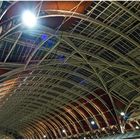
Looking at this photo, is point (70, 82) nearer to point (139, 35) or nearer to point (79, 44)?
point (79, 44)

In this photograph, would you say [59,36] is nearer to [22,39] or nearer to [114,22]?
[22,39]

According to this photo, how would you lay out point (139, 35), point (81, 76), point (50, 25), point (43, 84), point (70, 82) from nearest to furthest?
point (50, 25) < point (139, 35) < point (81, 76) < point (70, 82) < point (43, 84)

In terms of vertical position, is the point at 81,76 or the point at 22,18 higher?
the point at 81,76

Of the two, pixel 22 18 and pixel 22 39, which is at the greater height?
pixel 22 39

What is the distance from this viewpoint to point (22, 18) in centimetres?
2086

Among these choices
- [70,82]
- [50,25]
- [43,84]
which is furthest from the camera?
[43,84]

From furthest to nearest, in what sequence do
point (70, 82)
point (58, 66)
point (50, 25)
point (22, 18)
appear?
point (70, 82)
point (58, 66)
point (50, 25)
point (22, 18)

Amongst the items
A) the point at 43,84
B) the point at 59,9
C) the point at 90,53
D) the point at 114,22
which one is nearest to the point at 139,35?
the point at 114,22

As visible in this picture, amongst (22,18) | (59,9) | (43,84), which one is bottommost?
(22,18)

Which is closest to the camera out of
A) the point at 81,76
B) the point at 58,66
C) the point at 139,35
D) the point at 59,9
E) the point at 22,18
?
the point at 22,18

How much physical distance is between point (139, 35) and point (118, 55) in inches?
174

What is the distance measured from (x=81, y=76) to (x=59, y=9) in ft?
64.4

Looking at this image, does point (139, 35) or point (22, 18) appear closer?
point (22, 18)

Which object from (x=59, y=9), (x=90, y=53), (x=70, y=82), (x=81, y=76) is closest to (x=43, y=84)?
(x=70, y=82)
